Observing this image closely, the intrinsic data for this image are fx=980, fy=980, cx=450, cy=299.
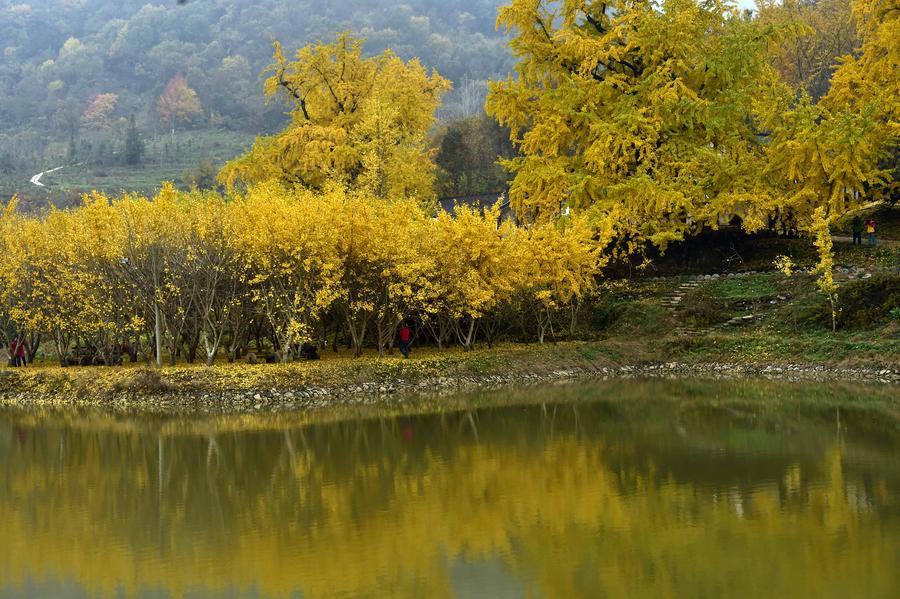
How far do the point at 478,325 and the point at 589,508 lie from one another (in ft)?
65.0

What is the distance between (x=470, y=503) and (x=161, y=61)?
16519 centimetres

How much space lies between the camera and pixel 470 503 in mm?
15141

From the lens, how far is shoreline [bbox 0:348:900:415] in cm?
2778

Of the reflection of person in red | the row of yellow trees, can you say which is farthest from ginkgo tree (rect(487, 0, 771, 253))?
A: the reflection of person in red

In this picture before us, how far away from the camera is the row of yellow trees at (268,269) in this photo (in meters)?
29.9

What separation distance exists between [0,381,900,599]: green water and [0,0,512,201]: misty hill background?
242 ft

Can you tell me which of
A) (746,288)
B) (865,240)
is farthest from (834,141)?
(865,240)

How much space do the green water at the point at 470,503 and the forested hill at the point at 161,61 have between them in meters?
108

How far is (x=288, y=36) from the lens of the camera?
189125mm

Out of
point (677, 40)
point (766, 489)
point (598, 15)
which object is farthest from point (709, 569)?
point (598, 15)

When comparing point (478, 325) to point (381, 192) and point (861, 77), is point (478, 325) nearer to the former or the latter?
point (381, 192)

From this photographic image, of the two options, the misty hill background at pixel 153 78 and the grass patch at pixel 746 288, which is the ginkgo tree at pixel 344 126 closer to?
the grass patch at pixel 746 288

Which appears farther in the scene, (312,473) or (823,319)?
(823,319)

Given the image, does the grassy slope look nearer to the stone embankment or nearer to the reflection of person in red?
the reflection of person in red
